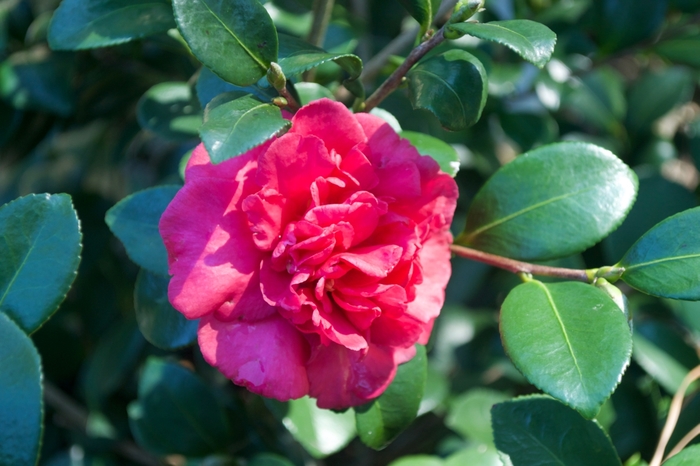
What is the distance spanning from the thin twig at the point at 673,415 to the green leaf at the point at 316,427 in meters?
0.40

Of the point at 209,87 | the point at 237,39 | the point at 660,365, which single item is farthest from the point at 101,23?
the point at 660,365

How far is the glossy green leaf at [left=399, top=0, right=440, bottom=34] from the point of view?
2.13 feet

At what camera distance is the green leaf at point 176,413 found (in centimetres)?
99

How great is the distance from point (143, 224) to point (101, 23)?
270 millimetres

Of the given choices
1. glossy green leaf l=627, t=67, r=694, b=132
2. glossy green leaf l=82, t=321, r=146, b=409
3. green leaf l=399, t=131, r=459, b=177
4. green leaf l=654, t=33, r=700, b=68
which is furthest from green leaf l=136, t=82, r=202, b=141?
glossy green leaf l=627, t=67, r=694, b=132

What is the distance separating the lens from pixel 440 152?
0.73 metres

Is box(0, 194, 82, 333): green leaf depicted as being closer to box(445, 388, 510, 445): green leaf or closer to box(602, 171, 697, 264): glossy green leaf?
box(445, 388, 510, 445): green leaf

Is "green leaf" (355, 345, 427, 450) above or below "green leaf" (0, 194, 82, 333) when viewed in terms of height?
below

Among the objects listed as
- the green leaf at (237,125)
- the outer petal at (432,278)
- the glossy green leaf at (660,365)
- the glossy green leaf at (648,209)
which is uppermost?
the green leaf at (237,125)

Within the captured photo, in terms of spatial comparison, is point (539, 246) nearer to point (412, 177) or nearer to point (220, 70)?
point (412, 177)

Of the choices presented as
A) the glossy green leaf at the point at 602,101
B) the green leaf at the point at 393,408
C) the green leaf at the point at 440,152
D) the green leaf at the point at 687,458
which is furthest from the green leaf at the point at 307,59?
the glossy green leaf at the point at 602,101

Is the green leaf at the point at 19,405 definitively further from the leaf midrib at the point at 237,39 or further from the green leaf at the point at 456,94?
the green leaf at the point at 456,94

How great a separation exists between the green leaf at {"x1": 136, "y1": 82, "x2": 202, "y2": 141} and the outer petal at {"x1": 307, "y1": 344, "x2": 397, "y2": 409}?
449mm

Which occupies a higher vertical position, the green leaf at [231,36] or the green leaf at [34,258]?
the green leaf at [231,36]
